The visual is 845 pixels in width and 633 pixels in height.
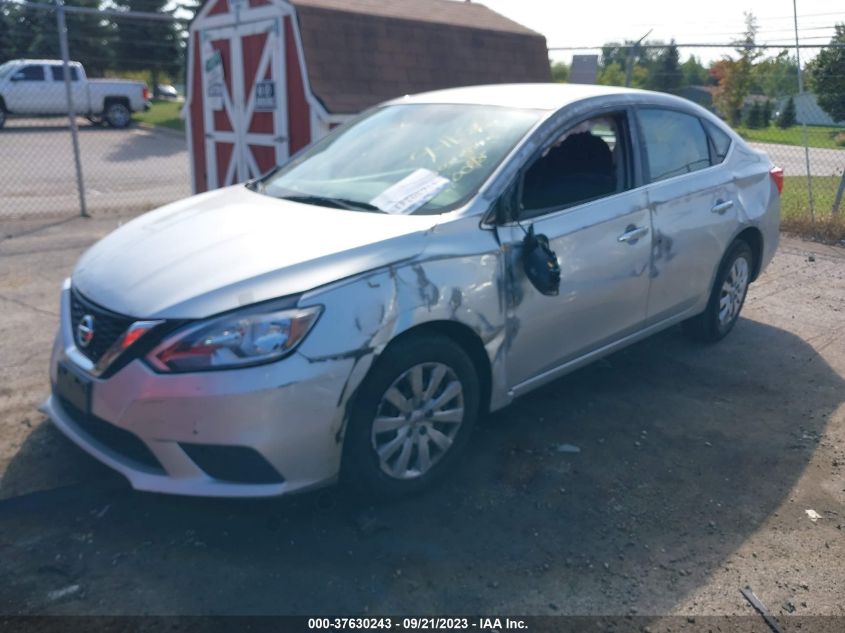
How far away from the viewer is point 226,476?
9.40 ft

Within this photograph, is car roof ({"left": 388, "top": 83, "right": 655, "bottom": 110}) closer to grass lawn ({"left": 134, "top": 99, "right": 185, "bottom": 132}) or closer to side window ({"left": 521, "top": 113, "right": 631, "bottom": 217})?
side window ({"left": 521, "top": 113, "right": 631, "bottom": 217})

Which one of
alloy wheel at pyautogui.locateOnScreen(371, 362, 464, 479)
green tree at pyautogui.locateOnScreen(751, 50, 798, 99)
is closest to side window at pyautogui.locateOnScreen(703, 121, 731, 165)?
alloy wheel at pyautogui.locateOnScreen(371, 362, 464, 479)

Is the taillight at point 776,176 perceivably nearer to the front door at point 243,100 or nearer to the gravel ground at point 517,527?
the gravel ground at point 517,527

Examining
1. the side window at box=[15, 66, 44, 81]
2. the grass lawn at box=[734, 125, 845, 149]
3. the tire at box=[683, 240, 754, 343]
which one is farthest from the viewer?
the side window at box=[15, 66, 44, 81]

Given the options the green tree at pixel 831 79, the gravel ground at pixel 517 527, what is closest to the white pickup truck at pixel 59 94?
the green tree at pixel 831 79

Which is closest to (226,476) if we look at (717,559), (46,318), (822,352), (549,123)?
(717,559)

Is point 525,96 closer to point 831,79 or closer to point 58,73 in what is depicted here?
point 831,79

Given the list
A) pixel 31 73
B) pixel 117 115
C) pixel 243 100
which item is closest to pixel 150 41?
pixel 117 115

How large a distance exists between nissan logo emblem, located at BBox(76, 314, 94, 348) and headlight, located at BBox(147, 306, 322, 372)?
0.41 m

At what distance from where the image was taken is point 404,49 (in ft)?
29.9

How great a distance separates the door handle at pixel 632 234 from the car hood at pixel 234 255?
124 cm

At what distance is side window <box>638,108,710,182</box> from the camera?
4.44 metres

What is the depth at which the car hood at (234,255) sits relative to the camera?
289 centimetres

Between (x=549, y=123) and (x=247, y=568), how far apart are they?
2472mm
